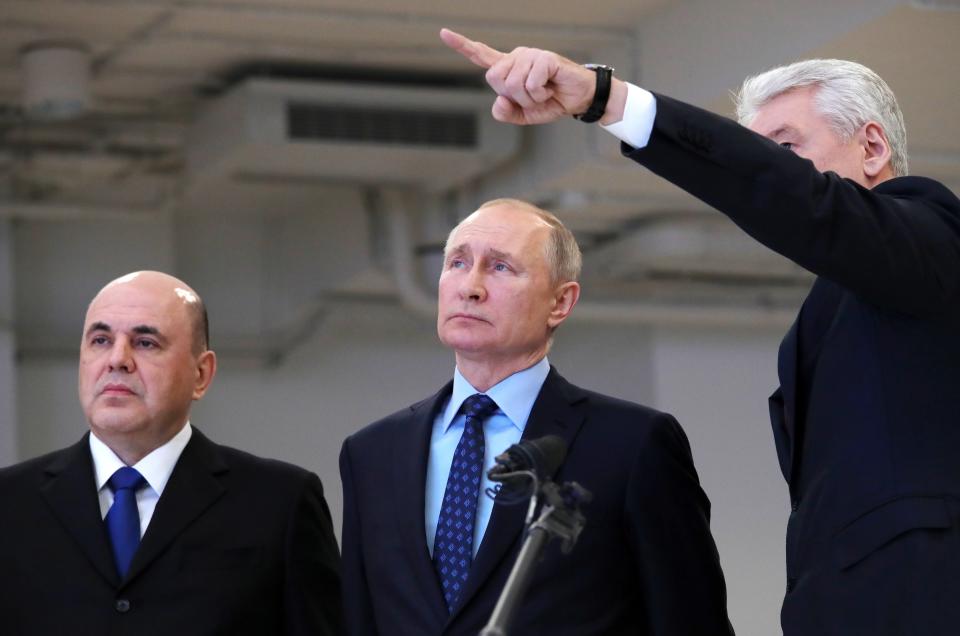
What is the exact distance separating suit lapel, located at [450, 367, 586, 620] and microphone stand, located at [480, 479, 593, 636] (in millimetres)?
579

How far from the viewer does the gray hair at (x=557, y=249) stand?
→ 298 cm

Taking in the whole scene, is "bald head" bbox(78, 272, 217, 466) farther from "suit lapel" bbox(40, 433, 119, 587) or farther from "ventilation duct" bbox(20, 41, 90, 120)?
"ventilation duct" bbox(20, 41, 90, 120)

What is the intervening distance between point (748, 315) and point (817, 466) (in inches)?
286

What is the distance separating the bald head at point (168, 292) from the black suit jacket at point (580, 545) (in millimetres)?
604

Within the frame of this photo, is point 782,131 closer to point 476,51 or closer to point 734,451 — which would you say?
point 476,51

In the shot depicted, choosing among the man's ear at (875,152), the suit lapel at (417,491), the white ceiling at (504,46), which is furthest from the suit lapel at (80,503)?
the white ceiling at (504,46)

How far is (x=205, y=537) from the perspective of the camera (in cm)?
317

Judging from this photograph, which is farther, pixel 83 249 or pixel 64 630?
pixel 83 249

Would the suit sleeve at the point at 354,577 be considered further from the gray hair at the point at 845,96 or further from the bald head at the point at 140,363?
the gray hair at the point at 845,96

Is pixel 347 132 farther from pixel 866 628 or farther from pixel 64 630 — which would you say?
pixel 866 628

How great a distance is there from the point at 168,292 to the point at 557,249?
0.85 metres

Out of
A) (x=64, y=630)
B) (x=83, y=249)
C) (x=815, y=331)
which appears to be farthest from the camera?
(x=83, y=249)


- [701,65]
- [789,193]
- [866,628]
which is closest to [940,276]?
[789,193]

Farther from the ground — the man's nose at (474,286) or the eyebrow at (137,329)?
the man's nose at (474,286)
